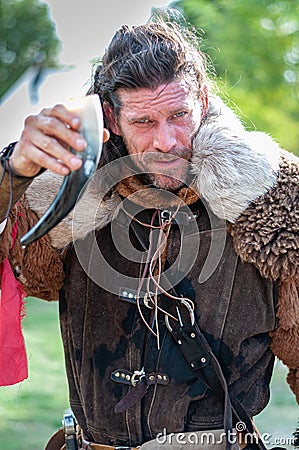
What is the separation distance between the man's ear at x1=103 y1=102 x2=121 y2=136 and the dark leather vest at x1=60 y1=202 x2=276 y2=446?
27 centimetres

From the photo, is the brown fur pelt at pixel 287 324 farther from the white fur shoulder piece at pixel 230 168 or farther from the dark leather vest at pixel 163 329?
the white fur shoulder piece at pixel 230 168

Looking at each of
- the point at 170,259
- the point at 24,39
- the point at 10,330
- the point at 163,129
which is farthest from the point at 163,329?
the point at 24,39

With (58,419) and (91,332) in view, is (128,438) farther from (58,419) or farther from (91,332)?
(58,419)

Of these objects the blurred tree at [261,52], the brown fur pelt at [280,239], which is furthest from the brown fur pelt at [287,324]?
the blurred tree at [261,52]

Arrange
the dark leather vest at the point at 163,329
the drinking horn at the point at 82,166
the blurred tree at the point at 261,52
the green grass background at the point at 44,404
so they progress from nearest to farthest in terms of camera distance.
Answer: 1. the drinking horn at the point at 82,166
2. the dark leather vest at the point at 163,329
3. the green grass background at the point at 44,404
4. the blurred tree at the point at 261,52

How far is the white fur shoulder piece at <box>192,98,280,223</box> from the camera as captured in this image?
244cm

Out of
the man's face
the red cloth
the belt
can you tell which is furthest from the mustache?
the belt

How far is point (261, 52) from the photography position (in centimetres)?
984

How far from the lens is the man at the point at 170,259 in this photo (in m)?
2.45

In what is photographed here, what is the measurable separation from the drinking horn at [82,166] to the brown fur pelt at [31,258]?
74 cm

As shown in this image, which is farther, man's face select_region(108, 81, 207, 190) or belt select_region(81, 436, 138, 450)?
belt select_region(81, 436, 138, 450)

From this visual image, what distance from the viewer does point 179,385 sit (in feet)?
8.25

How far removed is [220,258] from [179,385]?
0.40 meters

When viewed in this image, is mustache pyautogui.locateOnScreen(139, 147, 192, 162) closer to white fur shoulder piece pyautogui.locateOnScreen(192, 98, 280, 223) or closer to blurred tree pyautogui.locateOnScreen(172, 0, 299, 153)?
white fur shoulder piece pyautogui.locateOnScreen(192, 98, 280, 223)
